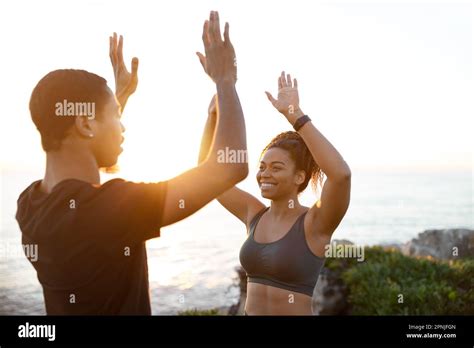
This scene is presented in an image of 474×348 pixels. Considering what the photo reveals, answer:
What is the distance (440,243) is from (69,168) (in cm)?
1075

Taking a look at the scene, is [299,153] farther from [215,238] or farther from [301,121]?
[215,238]

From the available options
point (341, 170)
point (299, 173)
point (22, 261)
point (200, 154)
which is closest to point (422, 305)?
point (299, 173)

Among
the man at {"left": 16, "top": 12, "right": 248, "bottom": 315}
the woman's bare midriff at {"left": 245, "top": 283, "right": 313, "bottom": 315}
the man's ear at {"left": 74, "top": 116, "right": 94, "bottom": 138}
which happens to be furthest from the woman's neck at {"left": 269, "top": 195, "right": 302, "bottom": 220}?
the man's ear at {"left": 74, "top": 116, "right": 94, "bottom": 138}

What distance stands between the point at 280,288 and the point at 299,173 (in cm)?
92

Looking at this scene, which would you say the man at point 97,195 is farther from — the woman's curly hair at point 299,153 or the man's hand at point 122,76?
the woman's curly hair at point 299,153

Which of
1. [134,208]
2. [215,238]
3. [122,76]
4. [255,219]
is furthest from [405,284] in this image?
[215,238]

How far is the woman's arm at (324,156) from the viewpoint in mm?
3684

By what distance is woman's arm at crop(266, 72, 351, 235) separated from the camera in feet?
12.1

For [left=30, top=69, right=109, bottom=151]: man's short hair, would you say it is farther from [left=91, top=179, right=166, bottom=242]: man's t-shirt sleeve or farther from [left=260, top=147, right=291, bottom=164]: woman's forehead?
[left=260, top=147, right=291, bottom=164]: woman's forehead

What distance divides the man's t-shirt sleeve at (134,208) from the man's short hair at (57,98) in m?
0.35

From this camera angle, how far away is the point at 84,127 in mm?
2215

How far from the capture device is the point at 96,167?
224 cm


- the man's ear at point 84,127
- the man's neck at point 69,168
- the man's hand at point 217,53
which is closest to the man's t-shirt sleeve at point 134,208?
the man's neck at point 69,168
